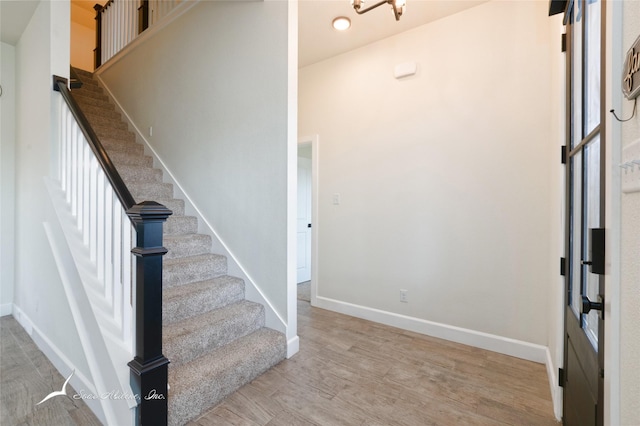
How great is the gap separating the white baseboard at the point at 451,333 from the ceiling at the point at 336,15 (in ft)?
9.43

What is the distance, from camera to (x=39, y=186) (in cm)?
245

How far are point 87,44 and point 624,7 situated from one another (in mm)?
7443

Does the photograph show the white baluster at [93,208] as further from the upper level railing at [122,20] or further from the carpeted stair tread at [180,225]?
the upper level railing at [122,20]

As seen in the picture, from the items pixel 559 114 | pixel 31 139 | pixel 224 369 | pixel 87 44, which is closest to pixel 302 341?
pixel 224 369

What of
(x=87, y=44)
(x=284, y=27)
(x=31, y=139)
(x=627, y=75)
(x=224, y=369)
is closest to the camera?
(x=627, y=75)

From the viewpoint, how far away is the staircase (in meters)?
1.79

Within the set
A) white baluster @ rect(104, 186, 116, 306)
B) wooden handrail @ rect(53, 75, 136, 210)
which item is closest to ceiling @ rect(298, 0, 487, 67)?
wooden handrail @ rect(53, 75, 136, 210)

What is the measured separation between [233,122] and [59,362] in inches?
90.8

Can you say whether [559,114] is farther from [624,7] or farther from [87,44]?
[87,44]

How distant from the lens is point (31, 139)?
264 centimetres

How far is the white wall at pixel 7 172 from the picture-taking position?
3084 millimetres

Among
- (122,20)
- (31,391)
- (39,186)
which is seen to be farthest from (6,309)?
(122,20)

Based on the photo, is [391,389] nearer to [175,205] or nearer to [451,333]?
[451,333]

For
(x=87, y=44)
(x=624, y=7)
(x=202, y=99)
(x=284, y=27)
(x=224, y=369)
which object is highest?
(x=87, y=44)
